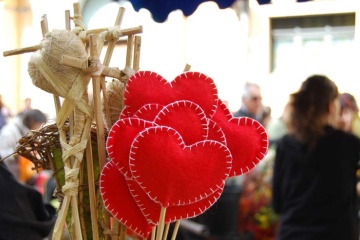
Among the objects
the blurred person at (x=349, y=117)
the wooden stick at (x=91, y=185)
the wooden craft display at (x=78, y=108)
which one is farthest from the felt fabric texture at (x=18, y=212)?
the blurred person at (x=349, y=117)

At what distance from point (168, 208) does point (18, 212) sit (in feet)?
3.43

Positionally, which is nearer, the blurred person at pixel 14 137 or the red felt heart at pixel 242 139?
the red felt heart at pixel 242 139

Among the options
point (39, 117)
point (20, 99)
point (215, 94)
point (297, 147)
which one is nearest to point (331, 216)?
point (297, 147)

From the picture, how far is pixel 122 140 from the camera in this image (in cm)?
105

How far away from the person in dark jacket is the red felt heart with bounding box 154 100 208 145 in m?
1.39

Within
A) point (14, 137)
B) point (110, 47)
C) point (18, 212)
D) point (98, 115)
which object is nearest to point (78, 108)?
point (98, 115)

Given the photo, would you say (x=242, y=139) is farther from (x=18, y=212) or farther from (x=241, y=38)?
(x=241, y=38)

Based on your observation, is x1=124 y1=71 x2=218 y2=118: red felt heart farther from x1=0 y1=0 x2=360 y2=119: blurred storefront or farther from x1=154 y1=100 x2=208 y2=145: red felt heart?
x1=0 y1=0 x2=360 y2=119: blurred storefront

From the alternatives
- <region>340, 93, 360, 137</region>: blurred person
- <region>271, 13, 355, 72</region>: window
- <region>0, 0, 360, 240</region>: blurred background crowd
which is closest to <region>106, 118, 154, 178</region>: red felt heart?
<region>340, 93, 360, 137</region>: blurred person

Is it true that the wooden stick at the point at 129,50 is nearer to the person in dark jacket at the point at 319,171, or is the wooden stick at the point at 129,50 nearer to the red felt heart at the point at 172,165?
the red felt heart at the point at 172,165

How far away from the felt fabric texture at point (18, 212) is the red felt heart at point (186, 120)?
106 cm

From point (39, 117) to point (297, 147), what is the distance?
7.23ft

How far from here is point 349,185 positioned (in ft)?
7.86

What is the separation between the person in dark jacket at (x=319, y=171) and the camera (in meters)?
2.38
